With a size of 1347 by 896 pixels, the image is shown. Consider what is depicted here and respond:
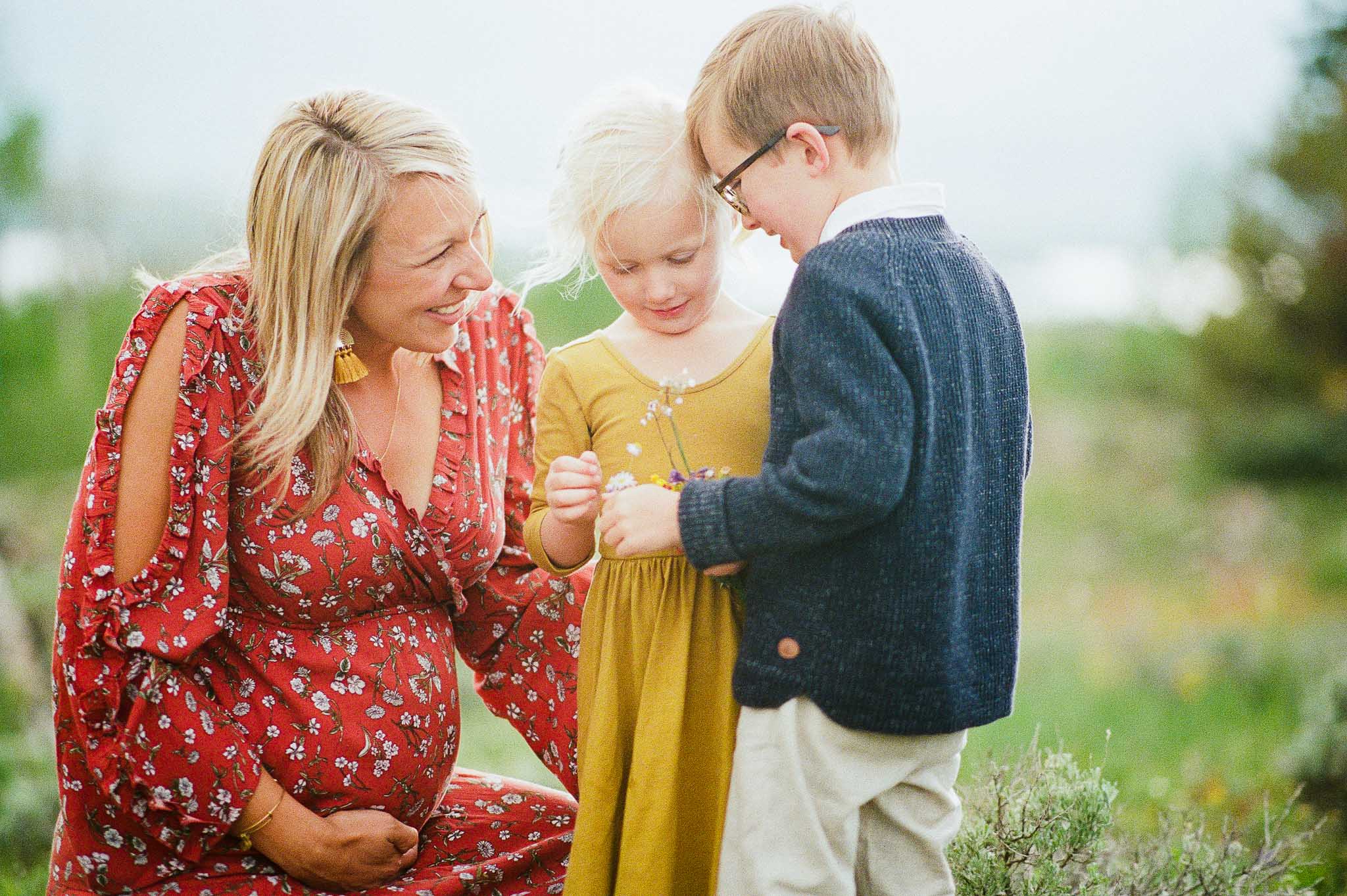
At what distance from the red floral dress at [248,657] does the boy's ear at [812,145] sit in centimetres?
95

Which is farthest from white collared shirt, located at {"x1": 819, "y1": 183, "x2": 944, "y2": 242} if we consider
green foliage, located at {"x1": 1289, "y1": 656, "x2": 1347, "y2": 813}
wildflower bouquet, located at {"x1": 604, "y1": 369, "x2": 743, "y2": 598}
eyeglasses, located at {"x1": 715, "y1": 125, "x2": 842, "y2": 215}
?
green foliage, located at {"x1": 1289, "y1": 656, "x2": 1347, "y2": 813}

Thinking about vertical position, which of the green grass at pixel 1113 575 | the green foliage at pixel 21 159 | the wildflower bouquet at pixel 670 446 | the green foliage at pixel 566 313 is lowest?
the green grass at pixel 1113 575

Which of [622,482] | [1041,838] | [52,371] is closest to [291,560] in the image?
[622,482]

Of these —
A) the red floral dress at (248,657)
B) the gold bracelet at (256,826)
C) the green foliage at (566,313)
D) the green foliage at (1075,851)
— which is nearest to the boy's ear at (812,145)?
the red floral dress at (248,657)

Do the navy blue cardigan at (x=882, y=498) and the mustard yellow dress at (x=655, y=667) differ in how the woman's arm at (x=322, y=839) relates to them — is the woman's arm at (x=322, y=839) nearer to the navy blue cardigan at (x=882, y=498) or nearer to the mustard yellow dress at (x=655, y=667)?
the mustard yellow dress at (x=655, y=667)

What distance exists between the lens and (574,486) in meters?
1.98

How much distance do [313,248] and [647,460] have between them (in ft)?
2.35

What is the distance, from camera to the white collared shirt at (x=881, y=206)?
72.2 inches

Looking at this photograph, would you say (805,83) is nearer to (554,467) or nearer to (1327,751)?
(554,467)

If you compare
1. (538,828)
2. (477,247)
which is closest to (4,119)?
(477,247)

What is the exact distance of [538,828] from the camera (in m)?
2.45

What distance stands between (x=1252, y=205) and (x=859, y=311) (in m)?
6.76

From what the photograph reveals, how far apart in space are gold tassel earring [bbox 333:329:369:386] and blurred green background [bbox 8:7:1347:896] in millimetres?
2027

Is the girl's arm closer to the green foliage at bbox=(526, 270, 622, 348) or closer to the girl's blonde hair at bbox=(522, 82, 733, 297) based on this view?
the girl's blonde hair at bbox=(522, 82, 733, 297)
